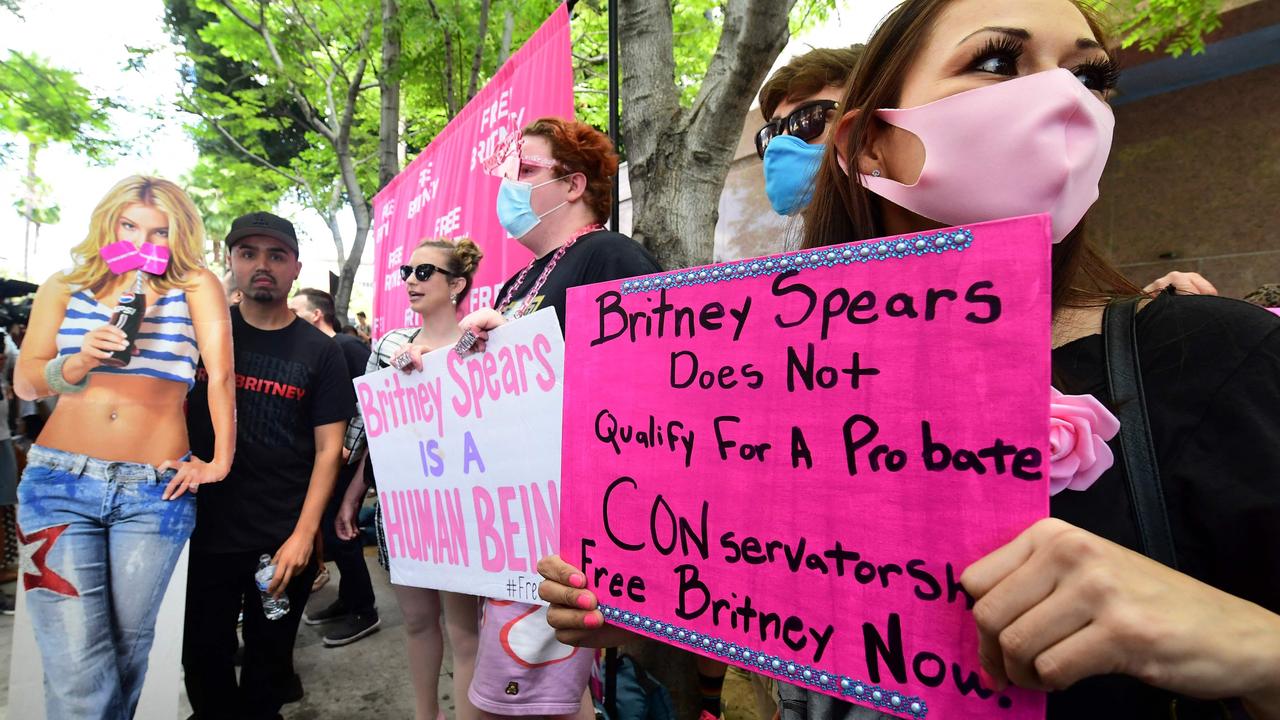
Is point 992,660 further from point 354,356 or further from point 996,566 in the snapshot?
point 354,356

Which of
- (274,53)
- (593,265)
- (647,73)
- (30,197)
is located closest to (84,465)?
(30,197)

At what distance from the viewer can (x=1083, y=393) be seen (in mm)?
803

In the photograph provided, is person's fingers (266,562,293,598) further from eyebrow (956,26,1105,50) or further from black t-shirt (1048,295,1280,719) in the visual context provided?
eyebrow (956,26,1105,50)

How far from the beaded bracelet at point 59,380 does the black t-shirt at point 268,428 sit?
335 mm

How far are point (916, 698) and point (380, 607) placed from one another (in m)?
4.81

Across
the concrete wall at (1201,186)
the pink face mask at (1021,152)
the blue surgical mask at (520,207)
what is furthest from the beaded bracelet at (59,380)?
the concrete wall at (1201,186)

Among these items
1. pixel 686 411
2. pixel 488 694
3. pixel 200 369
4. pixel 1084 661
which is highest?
pixel 200 369

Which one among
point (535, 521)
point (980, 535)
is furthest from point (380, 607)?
point (980, 535)

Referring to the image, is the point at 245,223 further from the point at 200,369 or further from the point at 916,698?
the point at 916,698

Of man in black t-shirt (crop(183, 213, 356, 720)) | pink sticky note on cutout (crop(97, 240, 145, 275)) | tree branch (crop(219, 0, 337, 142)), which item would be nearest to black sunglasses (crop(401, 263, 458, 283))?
man in black t-shirt (crop(183, 213, 356, 720))

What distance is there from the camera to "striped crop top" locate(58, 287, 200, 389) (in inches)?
91.4

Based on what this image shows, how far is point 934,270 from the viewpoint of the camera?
0.75 m

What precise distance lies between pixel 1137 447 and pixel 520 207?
2035 millimetres

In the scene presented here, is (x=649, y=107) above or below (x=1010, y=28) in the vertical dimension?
above
